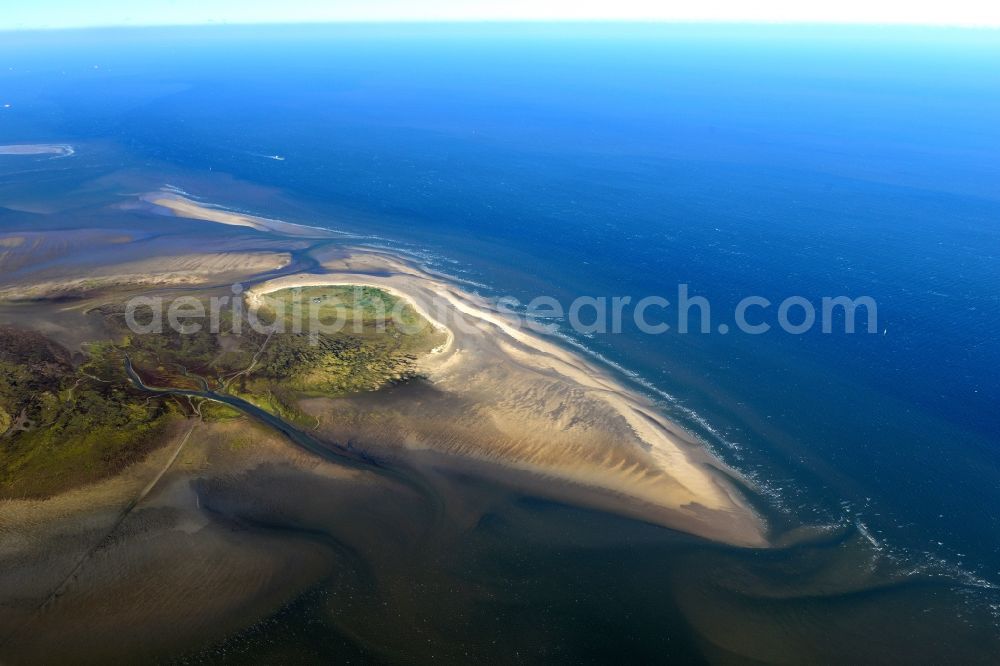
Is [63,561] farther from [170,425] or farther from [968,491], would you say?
[968,491]

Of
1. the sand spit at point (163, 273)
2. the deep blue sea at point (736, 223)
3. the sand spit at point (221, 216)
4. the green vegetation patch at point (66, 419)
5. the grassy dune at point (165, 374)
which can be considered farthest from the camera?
the sand spit at point (221, 216)

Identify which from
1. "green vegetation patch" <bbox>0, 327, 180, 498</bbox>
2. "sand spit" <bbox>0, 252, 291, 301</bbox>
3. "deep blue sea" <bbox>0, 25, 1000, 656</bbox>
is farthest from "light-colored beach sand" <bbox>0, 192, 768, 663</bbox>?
"sand spit" <bbox>0, 252, 291, 301</bbox>

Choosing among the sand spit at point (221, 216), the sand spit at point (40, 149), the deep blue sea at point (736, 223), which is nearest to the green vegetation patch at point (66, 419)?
the sand spit at point (221, 216)

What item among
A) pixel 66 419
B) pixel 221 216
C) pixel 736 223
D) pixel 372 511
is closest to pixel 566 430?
pixel 372 511

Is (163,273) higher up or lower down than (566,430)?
higher up

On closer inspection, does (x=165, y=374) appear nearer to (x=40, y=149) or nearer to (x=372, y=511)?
(x=372, y=511)

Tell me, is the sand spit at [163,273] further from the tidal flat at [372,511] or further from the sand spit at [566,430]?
the sand spit at [566,430]

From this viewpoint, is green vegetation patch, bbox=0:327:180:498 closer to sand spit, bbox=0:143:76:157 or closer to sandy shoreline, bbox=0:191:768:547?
sandy shoreline, bbox=0:191:768:547
